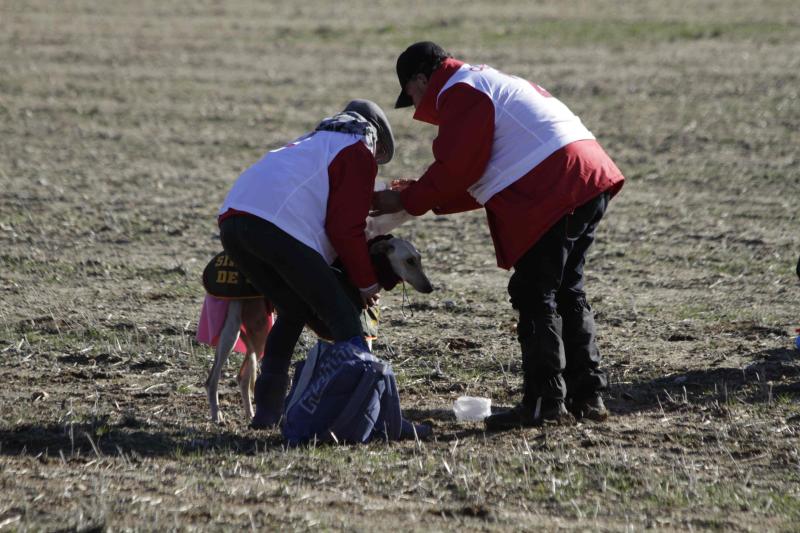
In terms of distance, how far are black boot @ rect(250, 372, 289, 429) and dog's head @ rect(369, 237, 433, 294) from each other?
0.77m

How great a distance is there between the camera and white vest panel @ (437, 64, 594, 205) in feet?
18.4

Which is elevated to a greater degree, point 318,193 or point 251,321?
point 318,193

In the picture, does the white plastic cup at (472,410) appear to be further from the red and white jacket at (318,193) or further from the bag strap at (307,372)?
the red and white jacket at (318,193)

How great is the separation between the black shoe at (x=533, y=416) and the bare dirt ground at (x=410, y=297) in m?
0.07

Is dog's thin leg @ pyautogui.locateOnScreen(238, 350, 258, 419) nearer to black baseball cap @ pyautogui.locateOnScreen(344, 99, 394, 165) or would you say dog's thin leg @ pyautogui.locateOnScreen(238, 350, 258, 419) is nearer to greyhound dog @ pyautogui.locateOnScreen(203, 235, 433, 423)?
greyhound dog @ pyautogui.locateOnScreen(203, 235, 433, 423)

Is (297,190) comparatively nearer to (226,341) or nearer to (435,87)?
(435,87)

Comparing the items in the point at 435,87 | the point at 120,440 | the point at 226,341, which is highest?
the point at 435,87

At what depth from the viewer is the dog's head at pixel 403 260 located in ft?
19.7

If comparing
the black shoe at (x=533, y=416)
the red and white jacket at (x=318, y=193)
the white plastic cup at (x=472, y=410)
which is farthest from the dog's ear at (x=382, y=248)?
the black shoe at (x=533, y=416)

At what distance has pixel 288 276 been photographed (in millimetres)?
5602

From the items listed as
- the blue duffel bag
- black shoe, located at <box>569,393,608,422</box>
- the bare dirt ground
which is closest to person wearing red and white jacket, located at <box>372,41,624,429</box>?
black shoe, located at <box>569,393,608,422</box>

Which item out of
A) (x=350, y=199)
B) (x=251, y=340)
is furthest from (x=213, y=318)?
(x=350, y=199)

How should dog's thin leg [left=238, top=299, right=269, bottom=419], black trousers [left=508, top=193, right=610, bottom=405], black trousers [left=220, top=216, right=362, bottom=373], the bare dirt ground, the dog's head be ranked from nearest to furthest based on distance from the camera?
1. the bare dirt ground
2. black trousers [left=220, top=216, right=362, bottom=373]
3. black trousers [left=508, top=193, right=610, bottom=405]
4. the dog's head
5. dog's thin leg [left=238, top=299, right=269, bottom=419]

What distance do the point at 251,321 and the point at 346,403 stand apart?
910 mm
